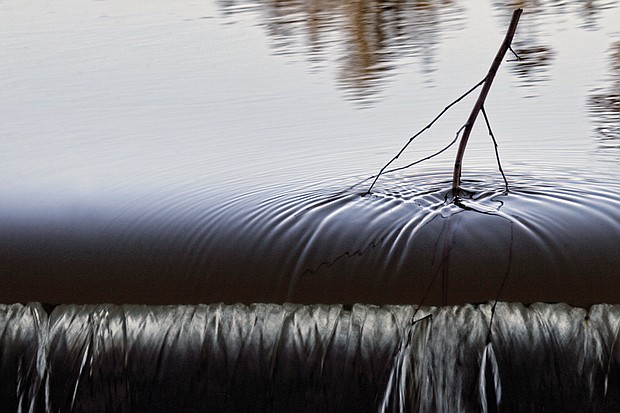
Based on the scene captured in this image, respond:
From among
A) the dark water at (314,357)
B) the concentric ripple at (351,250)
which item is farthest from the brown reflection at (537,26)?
the dark water at (314,357)

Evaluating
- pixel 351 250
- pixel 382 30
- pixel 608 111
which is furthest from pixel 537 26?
pixel 351 250

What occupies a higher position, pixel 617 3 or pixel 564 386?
pixel 617 3

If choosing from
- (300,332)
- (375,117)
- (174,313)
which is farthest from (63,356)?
(375,117)

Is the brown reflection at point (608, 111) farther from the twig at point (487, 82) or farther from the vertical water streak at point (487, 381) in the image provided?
the vertical water streak at point (487, 381)

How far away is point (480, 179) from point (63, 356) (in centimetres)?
60

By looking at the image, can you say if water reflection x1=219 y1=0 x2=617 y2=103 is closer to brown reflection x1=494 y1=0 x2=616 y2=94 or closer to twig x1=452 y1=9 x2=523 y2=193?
brown reflection x1=494 y1=0 x2=616 y2=94

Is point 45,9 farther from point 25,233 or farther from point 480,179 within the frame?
point 480,179

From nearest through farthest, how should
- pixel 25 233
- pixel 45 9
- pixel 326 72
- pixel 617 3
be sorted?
pixel 25 233 → pixel 326 72 → pixel 617 3 → pixel 45 9

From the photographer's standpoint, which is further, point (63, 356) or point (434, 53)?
point (434, 53)

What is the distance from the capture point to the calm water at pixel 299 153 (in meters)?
1.05

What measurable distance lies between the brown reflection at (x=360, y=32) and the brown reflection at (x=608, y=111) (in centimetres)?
33

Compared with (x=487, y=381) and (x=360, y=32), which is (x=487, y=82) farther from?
(x=360, y=32)

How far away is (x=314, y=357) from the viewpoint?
100 cm

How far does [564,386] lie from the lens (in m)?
0.98
